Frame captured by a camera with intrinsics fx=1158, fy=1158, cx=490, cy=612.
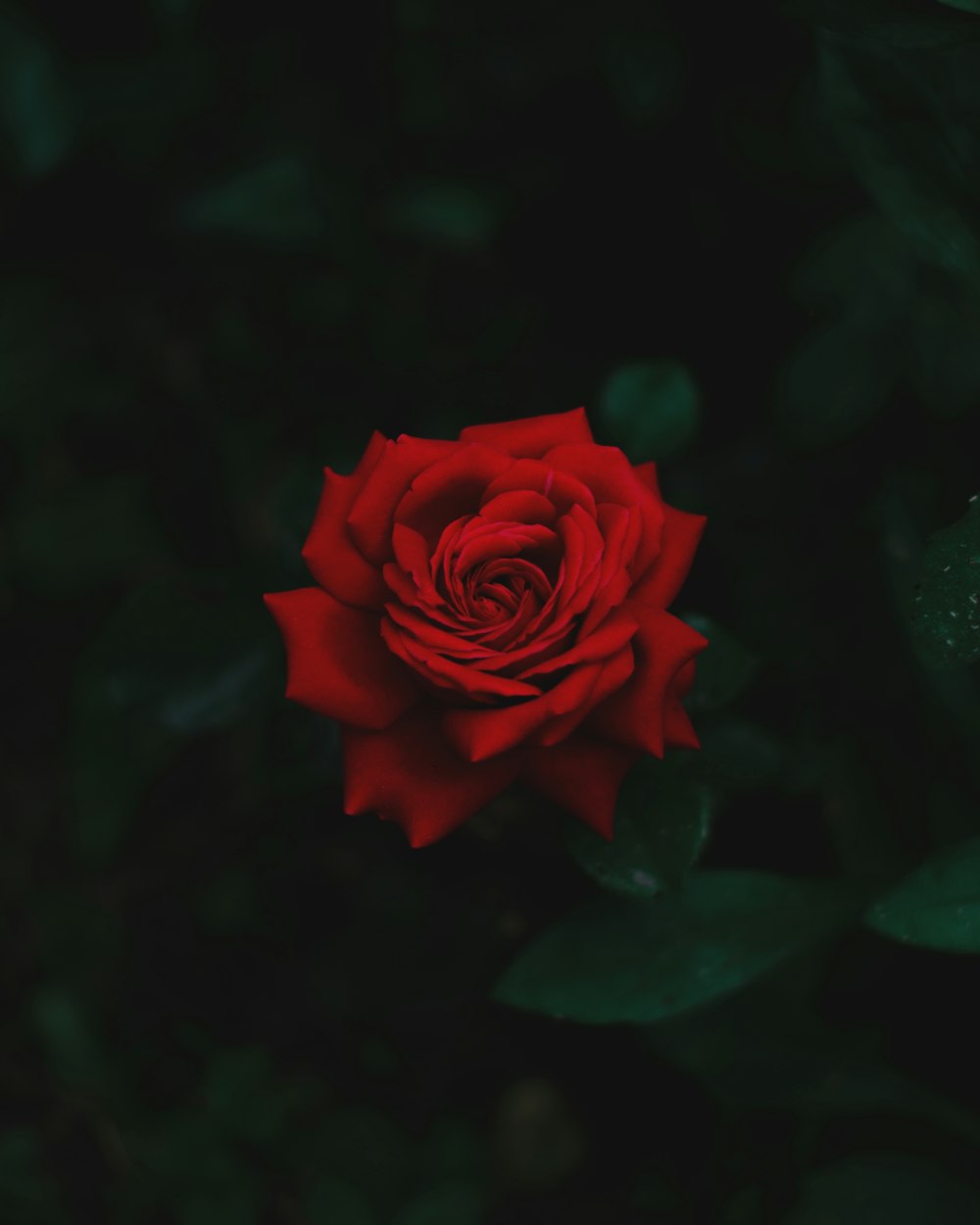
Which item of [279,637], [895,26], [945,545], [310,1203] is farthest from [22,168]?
[310,1203]

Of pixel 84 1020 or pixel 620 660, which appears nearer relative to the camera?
pixel 620 660

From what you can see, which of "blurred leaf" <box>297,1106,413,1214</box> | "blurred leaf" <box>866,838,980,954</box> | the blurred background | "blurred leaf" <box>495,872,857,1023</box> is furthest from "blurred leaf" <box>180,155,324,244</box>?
"blurred leaf" <box>297,1106,413,1214</box>

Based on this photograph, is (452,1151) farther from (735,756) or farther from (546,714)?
(546,714)

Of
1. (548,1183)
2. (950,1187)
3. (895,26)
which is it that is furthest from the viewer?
(548,1183)

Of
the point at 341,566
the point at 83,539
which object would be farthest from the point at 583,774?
the point at 83,539

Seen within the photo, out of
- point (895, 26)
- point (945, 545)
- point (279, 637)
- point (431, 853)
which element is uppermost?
point (895, 26)

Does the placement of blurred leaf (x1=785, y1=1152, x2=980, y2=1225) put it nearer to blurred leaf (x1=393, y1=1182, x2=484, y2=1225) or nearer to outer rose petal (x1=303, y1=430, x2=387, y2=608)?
blurred leaf (x1=393, y1=1182, x2=484, y2=1225)

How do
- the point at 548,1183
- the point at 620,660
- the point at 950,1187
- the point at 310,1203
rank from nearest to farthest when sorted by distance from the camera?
the point at 620,660
the point at 950,1187
the point at 310,1203
the point at 548,1183

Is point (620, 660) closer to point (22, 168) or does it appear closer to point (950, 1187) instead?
point (950, 1187)
